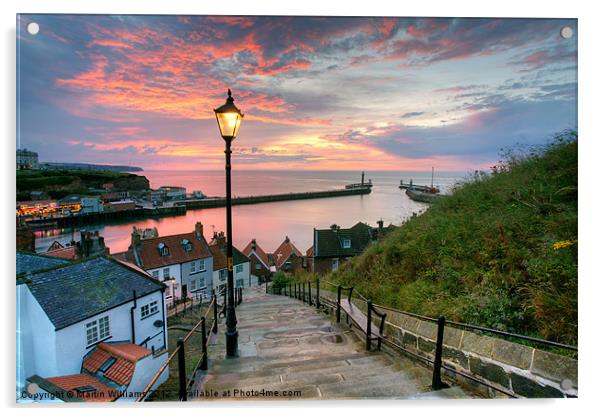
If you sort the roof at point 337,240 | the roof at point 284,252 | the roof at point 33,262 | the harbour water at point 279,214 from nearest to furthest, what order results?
1. the roof at point 33,262
2. the harbour water at point 279,214
3. the roof at point 337,240
4. the roof at point 284,252

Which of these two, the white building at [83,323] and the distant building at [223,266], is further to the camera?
the distant building at [223,266]

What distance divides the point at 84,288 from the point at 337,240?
15314 mm

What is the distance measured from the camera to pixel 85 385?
3182mm

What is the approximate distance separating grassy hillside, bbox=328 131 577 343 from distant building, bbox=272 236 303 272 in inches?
701

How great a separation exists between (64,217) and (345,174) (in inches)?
197

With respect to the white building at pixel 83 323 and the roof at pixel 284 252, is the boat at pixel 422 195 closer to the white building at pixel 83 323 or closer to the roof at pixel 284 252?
the white building at pixel 83 323

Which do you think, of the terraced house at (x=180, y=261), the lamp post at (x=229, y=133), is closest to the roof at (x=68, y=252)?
the lamp post at (x=229, y=133)

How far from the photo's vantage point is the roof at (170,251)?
14102 millimetres

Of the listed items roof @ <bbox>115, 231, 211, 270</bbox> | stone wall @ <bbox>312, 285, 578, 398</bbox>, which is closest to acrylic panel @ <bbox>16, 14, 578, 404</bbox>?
stone wall @ <bbox>312, 285, 578, 398</bbox>

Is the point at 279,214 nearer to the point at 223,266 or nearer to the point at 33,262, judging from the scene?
the point at 223,266

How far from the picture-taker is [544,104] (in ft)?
13.5

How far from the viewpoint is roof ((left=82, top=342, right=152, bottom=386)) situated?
3641 millimetres

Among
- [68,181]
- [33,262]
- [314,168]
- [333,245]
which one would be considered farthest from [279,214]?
[33,262]

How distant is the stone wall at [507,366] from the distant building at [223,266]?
15.8 meters
